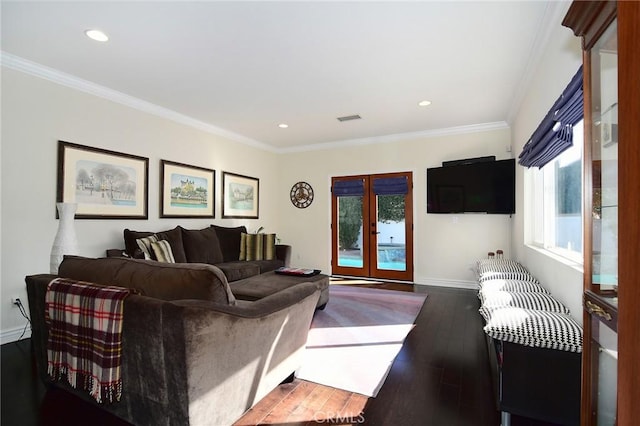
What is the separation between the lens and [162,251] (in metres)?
3.53

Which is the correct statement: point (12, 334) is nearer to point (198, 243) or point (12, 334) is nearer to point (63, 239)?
point (63, 239)

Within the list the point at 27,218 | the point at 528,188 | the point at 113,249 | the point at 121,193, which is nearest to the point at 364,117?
the point at 528,188

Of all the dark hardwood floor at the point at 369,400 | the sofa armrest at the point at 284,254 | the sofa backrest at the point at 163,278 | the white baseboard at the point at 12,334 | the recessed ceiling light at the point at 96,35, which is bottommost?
the dark hardwood floor at the point at 369,400

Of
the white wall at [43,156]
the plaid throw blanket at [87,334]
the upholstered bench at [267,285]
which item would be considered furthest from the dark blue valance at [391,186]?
the plaid throw blanket at [87,334]

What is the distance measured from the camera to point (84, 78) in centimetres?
325

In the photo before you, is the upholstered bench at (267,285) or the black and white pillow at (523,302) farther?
the upholstered bench at (267,285)

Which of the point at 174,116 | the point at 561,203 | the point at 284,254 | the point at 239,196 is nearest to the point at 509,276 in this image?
the point at 561,203

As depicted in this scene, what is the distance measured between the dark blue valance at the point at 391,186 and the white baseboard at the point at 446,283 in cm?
160

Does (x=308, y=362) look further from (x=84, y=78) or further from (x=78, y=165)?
(x=84, y=78)

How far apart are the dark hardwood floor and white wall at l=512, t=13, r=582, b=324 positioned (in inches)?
31.9

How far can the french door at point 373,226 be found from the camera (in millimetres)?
5465

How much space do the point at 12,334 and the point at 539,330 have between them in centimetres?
426

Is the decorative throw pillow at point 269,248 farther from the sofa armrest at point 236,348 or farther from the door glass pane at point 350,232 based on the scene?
the sofa armrest at point 236,348

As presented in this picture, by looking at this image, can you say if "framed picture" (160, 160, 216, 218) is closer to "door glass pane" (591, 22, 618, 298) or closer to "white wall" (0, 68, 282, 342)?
"white wall" (0, 68, 282, 342)
